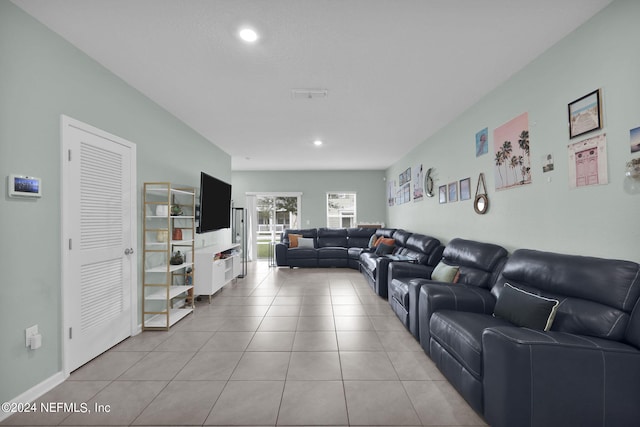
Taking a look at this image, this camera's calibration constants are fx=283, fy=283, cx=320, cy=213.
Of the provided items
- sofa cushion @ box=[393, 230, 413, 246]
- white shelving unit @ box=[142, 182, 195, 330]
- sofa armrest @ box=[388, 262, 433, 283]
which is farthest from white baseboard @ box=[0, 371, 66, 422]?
sofa cushion @ box=[393, 230, 413, 246]

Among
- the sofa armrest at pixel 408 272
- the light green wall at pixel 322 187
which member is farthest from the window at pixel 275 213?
the sofa armrest at pixel 408 272

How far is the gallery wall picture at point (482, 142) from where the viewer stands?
3.44m

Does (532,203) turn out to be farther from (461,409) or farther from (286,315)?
(286,315)

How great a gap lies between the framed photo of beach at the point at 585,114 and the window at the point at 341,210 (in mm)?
6785

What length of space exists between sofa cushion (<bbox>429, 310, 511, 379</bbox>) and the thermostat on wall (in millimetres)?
3260

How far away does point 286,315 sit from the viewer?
3.80 metres

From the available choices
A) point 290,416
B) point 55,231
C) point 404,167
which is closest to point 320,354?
point 290,416

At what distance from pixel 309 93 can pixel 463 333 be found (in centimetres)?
283

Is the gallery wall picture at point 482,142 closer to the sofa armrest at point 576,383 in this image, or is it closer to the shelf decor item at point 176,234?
the sofa armrest at point 576,383

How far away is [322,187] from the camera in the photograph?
883 cm

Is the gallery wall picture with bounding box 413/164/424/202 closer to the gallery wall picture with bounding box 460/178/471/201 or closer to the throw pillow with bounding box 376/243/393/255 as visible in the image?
the throw pillow with bounding box 376/243/393/255

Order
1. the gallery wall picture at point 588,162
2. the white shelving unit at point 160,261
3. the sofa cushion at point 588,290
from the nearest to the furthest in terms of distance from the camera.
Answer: the sofa cushion at point 588,290
the gallery wall picture at point 588,162
the white shelving unit at point 160,261

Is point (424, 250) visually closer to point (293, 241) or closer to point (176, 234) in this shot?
point (176, 234)

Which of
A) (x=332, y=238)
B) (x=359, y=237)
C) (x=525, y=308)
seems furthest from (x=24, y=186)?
(x=359, y=237)
